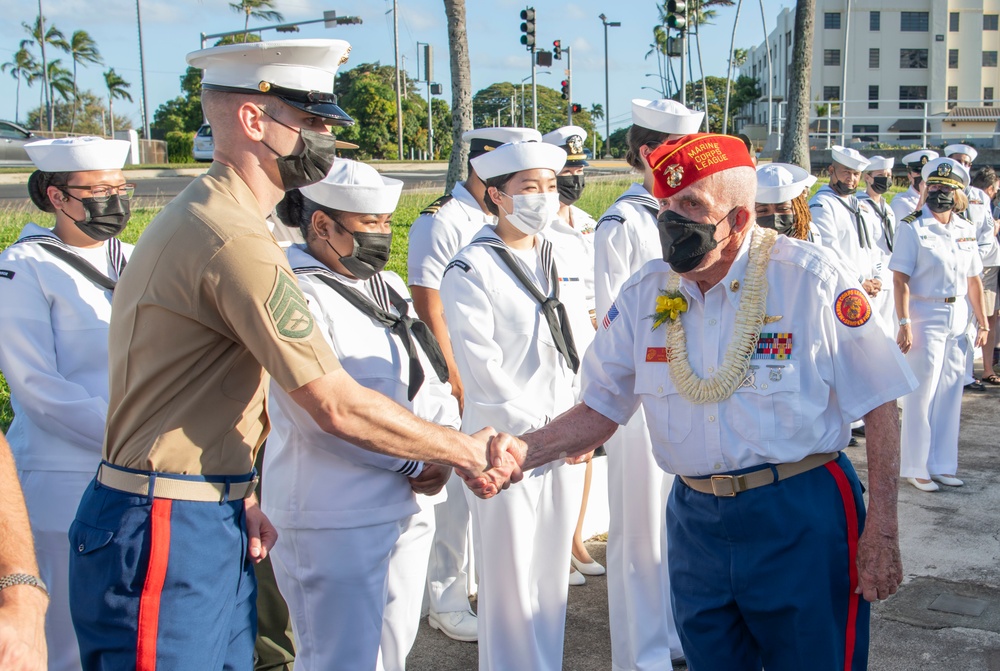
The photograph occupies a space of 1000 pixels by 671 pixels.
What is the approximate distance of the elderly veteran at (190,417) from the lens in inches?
98.6

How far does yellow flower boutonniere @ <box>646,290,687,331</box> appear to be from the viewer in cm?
306

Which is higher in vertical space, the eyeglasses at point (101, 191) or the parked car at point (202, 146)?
the parked car at point (202, 146)

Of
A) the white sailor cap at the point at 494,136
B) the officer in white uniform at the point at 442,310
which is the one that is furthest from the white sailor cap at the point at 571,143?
the officer in white uniform at the point at 442,310

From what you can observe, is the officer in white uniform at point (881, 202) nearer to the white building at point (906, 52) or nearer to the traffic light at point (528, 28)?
the traffic light at point (528, 28)

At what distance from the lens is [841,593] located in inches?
114

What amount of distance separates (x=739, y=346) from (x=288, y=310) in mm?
1318

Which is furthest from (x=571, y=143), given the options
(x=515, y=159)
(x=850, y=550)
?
(x=850, y=550)

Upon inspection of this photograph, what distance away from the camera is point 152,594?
8.28 feet

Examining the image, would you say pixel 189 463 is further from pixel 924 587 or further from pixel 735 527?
pixel 924 587

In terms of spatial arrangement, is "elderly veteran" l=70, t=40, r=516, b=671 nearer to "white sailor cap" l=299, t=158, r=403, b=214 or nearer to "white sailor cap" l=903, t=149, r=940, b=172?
"white sailor cap" l=299, t=158, r=403, b=214

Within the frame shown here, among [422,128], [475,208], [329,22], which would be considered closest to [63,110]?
[422,128]

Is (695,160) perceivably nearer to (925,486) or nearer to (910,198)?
(925,486)

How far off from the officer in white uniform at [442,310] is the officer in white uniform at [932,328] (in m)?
3.37

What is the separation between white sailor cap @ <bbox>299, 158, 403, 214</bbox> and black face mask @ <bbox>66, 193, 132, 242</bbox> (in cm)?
105
